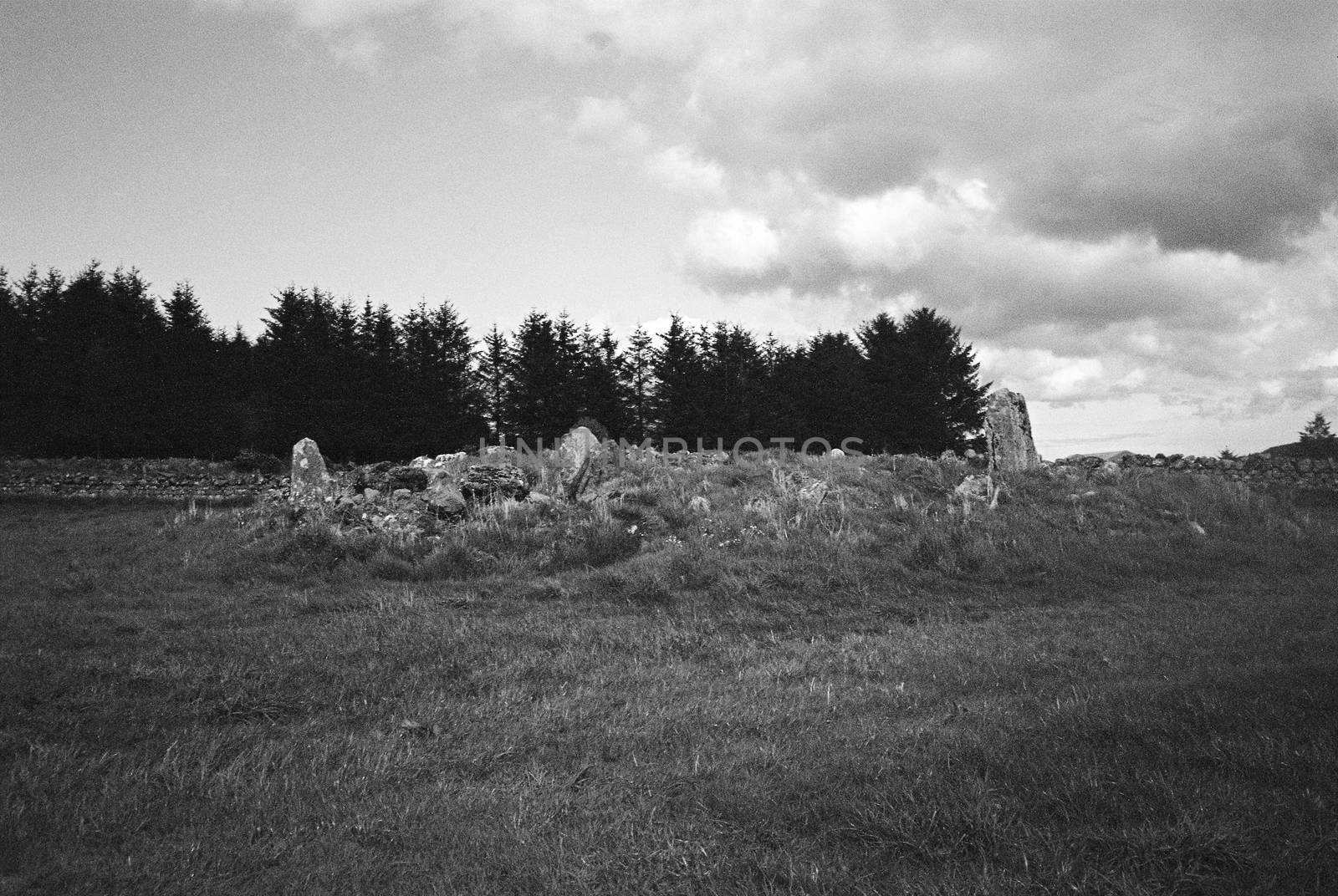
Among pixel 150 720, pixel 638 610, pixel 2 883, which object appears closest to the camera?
pixel 2 883

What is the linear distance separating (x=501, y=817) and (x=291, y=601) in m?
7.26

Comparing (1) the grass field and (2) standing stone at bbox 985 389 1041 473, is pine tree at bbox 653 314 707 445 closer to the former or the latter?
(2) standing stone at bbox 985 389 1041 473

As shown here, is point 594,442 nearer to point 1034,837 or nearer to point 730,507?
point 730,507

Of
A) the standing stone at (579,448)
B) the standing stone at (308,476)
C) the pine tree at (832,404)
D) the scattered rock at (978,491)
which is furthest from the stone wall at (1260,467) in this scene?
the standing stone at (308,476)

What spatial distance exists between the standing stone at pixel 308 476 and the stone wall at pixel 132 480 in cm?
225

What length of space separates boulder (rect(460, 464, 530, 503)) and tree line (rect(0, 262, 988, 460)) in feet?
53.8

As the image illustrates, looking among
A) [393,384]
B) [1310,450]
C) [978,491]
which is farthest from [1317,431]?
[393,384]

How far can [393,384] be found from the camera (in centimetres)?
4028

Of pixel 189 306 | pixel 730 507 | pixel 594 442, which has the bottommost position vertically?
pixel 730 507

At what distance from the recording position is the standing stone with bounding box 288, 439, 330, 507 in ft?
56.5

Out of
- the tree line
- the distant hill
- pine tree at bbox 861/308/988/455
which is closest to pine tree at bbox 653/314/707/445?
the tree line

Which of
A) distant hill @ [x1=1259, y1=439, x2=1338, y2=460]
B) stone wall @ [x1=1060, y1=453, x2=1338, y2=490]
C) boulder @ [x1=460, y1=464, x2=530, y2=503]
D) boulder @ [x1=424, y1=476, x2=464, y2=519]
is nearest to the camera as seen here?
boulder @ [x1=424, y1=476, x2=464, y2=519]

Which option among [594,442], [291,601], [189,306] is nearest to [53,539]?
[291,601]

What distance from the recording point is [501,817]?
4.10 metres
